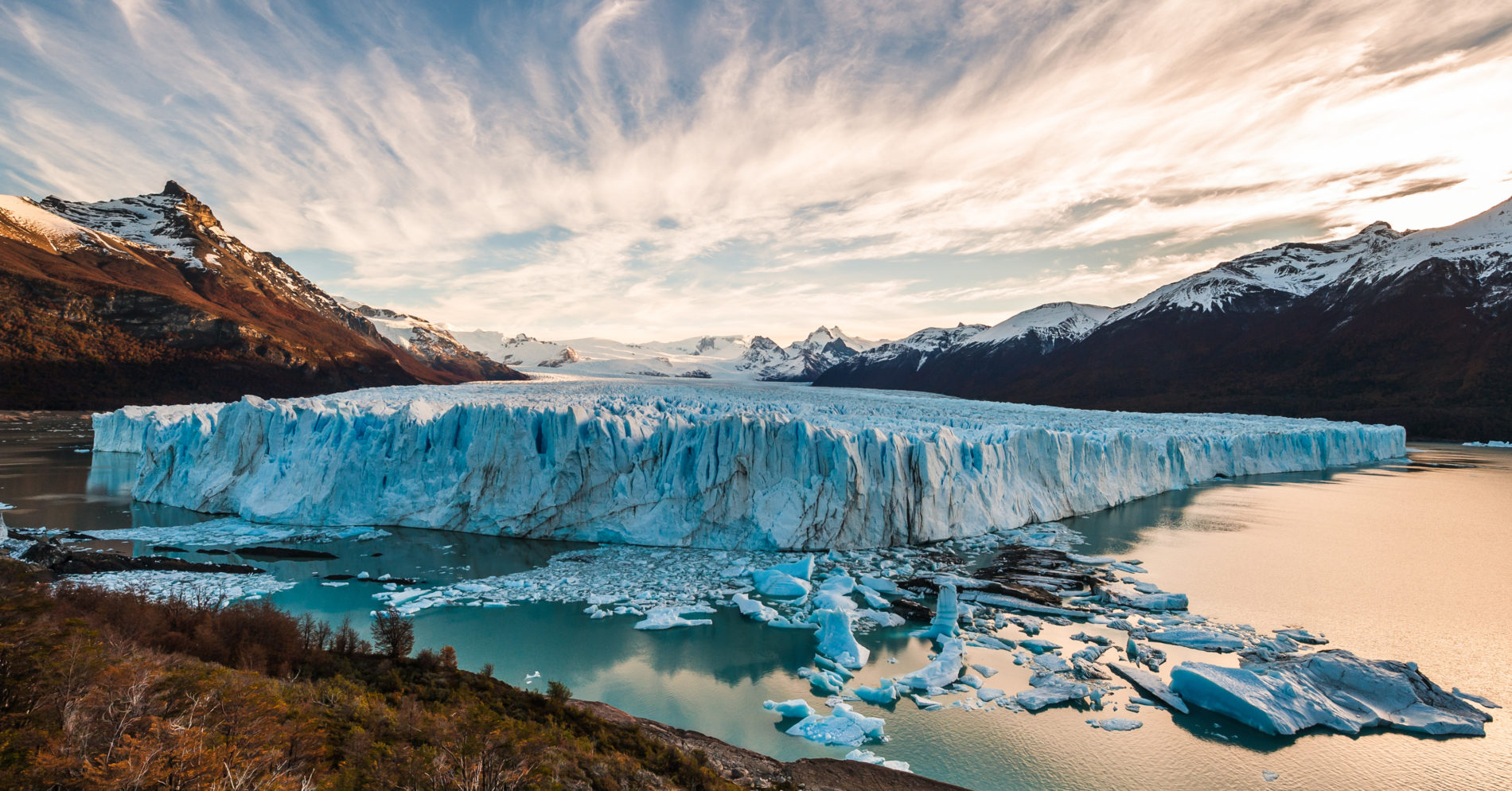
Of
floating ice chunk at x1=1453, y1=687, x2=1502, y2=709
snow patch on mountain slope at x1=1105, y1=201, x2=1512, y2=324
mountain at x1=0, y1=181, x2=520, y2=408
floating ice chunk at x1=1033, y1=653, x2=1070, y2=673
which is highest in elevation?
snow patch on mountain slope at x1=1105, y1=201, x2=1512, y2=324

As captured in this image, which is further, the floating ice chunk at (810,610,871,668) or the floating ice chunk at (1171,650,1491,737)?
the floating ice chunk at (810,610,871,668)

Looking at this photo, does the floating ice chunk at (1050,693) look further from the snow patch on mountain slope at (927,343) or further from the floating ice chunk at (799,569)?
the snow patch on mountain slope at (927,343)

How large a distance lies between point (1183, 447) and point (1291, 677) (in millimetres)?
18466

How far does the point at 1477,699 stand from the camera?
7.00m

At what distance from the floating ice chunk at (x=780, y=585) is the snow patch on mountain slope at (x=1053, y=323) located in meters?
76.6

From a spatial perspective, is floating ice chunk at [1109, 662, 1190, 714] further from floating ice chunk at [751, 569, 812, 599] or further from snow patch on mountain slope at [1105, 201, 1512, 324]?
snow patch on mountain slope at [1105, 201, 1512, 324]

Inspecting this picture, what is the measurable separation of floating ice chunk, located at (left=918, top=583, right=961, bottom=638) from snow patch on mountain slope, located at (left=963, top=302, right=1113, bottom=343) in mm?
76958

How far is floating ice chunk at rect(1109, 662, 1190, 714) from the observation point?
6.90 meters

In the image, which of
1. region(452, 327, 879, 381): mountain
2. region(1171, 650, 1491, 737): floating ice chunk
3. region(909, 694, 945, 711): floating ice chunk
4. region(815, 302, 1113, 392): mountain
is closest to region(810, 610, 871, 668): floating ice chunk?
region(909, 694, 945, 711): floating ice chunk

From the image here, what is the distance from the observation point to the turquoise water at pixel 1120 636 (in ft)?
19.4

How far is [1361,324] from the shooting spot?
52688mm

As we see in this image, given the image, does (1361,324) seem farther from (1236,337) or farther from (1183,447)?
(1183,447)

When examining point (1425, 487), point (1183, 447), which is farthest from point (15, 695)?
point (1425, 487)

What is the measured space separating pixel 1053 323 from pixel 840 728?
85.7m
